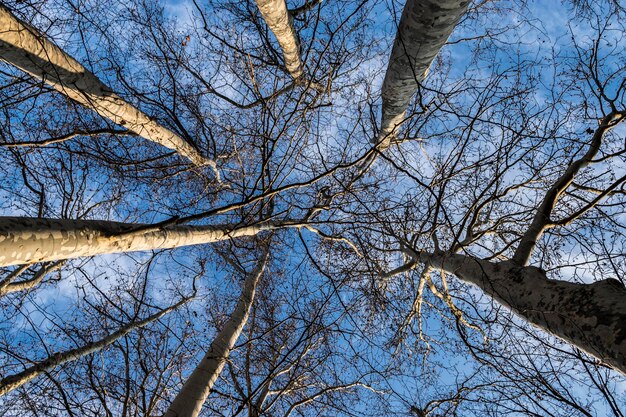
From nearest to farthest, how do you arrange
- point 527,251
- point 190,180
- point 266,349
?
point 527,251
point 266,349
point 190,180

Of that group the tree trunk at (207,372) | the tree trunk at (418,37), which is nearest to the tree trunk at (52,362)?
the tree trunk at (207,372)

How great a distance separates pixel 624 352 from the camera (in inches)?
59.7

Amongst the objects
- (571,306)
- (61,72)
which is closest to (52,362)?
(61,72)

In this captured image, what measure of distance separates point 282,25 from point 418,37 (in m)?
1.67

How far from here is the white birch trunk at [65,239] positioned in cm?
166

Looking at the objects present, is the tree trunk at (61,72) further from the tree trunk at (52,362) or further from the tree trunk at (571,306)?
the tree trunk at (571,306)

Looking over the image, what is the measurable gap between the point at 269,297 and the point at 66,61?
4.08 meters

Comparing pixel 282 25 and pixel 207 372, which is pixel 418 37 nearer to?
pixel 282 25

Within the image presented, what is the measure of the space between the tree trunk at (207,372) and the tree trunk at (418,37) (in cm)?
284

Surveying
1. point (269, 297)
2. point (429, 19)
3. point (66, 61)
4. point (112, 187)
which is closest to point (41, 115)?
point (112, 187)

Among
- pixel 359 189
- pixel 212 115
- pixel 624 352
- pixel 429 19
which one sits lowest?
pixel 624 352

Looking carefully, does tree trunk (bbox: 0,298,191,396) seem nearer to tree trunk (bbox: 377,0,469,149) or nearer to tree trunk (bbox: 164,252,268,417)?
tree trunk (bbox: 164,252,268,417)

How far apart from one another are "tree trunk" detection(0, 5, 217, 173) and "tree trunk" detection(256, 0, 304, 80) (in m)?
1.78

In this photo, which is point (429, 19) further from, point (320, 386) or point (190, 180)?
point (190, 180)
